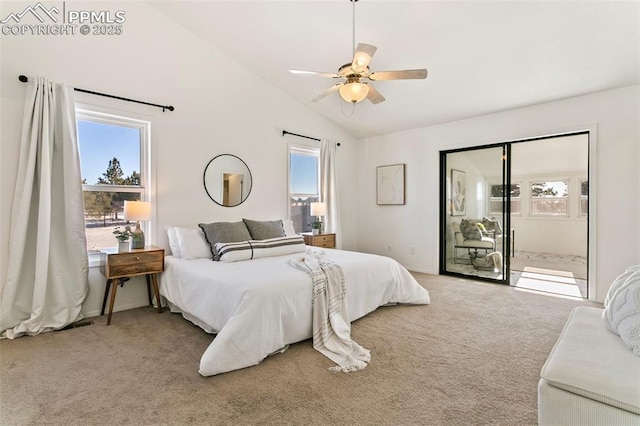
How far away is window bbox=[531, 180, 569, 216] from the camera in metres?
7.01

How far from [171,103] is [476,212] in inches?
187

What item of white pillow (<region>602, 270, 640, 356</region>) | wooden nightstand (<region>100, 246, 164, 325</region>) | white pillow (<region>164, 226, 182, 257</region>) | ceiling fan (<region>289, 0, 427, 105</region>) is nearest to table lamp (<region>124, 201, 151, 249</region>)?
wooden nightstand (<region>100, 246, 164, 325</region>)

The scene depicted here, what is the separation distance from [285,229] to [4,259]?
2954mm

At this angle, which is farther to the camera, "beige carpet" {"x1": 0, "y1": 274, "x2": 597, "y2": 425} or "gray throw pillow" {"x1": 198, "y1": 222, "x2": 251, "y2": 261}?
"gray throw pillow" {"x1": 198, "y1": 222, "x2": 251, "y2": 261}

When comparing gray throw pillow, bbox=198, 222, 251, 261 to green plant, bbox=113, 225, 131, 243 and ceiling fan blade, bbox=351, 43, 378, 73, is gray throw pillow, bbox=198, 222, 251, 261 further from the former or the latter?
ceiling fan blade, bbox=351, 43, 378, 73

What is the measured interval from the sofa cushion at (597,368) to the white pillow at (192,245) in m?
3.20

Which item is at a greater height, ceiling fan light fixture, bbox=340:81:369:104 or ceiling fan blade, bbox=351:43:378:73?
ceiling fan blade, bbox=351:43:378:73

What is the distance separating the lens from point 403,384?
199 centimetres

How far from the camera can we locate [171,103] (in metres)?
3.83

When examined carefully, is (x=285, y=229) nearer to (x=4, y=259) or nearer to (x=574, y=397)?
(x=4, y=259)

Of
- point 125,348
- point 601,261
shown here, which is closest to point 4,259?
point 125,348

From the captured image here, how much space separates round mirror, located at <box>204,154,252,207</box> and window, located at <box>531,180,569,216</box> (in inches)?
270

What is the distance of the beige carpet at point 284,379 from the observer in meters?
1.70

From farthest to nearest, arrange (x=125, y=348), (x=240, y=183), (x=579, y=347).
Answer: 1. (x=240, y=183)
2. (x=125, y=348)
3. (x=579, y=347)
